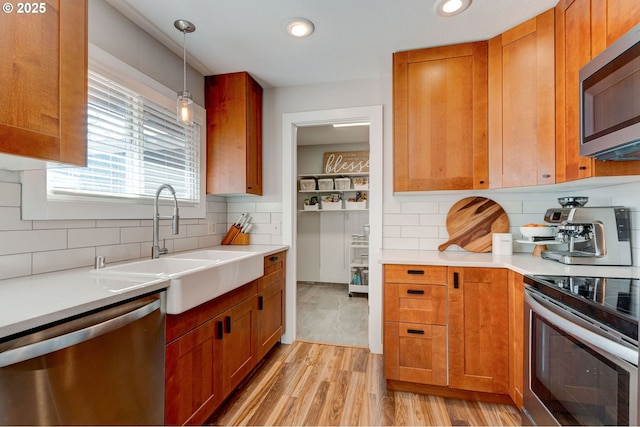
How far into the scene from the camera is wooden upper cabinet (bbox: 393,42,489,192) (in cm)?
200

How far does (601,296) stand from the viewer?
104 cm

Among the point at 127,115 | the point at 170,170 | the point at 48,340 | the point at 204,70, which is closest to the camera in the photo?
the point at 48,340

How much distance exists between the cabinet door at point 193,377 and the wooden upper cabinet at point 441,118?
1.59m

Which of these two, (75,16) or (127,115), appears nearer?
(75,16)

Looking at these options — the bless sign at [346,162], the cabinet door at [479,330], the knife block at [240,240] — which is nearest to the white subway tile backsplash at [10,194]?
the knife block at [240,240]

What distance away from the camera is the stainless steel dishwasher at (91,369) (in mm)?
760

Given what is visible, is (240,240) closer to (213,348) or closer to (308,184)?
(213,348)

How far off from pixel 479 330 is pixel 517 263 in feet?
1.53

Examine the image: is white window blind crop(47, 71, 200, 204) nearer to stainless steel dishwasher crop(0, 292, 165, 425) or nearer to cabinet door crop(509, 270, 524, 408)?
stainless steel dishwasher crop(0, 292, 165, 425)

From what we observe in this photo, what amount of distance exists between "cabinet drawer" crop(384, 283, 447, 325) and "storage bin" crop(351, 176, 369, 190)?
2.46 meters

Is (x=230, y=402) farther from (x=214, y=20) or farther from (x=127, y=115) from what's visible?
(x=214, y=20)

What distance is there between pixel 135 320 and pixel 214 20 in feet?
5.59

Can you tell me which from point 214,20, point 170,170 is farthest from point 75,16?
point 170,170

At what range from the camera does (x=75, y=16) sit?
108cm
